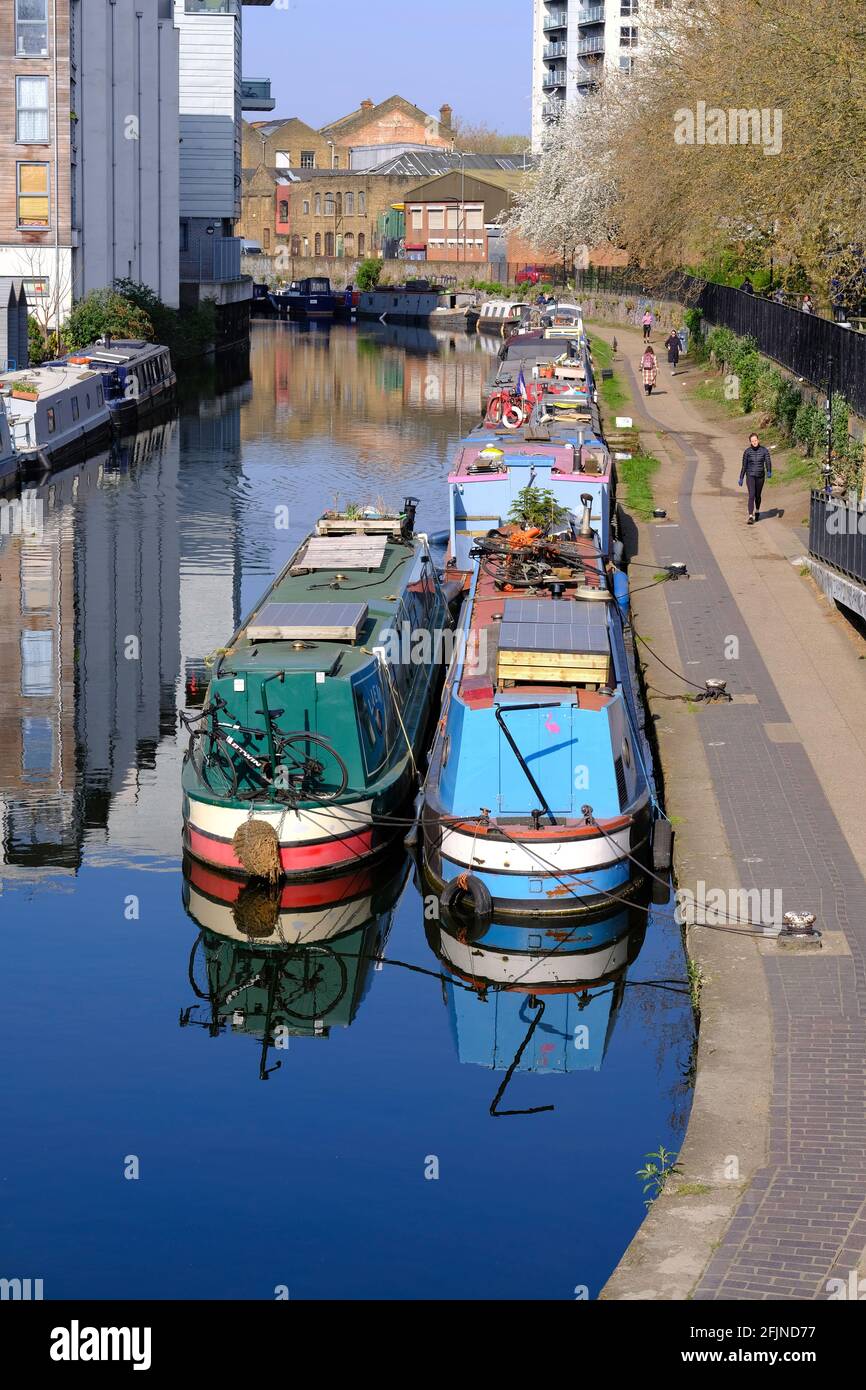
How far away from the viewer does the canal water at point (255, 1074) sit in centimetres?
1397

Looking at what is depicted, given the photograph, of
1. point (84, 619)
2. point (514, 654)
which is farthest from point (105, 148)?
point (514, 654)

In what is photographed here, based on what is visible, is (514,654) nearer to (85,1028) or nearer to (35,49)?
(85,1028)

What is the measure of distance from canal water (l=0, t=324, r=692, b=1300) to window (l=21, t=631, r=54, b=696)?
18cm

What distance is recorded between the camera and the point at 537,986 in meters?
19.0

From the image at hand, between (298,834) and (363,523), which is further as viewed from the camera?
(363,523)

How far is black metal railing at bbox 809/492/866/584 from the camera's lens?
28438 millimetres

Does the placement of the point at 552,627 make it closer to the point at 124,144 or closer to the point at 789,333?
the point at 789,333

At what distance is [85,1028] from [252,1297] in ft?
17.3

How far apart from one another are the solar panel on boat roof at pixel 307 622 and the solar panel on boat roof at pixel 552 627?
1.91 meters

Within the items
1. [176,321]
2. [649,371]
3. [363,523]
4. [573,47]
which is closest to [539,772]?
[363,523]

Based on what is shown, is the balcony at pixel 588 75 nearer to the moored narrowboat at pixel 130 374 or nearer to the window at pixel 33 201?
the window at pixel 33 201

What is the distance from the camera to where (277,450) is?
60031mm

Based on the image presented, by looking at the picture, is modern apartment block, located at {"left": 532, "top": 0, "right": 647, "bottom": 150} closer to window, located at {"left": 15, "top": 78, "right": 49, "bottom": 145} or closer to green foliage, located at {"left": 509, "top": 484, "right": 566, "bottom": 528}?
window, located at {"left": 15, "top": 78, "right": 49, "bottom": 145}

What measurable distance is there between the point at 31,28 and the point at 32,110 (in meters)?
3.04
